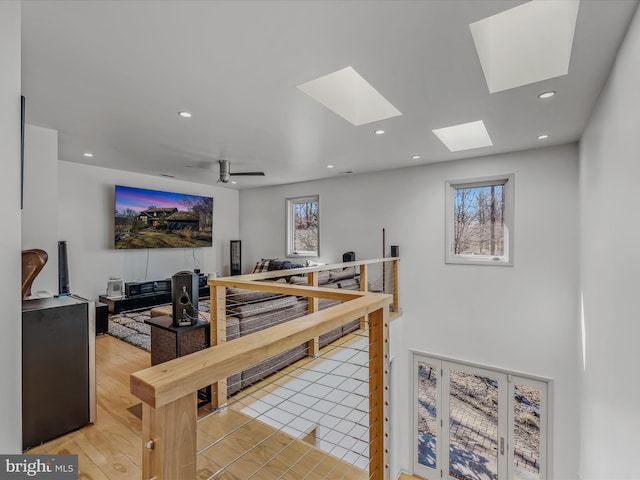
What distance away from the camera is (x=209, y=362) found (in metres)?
0.58

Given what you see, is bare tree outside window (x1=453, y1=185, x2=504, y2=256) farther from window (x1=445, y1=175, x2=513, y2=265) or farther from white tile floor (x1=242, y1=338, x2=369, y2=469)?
white tile floor (x1=242, y1=338, x2=369, y2=469)

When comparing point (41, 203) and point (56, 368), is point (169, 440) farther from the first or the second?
point (41, 203)

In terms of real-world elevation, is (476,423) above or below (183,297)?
below

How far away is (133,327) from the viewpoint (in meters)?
4.42

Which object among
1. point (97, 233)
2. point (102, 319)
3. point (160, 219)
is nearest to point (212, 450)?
point (102, 319)

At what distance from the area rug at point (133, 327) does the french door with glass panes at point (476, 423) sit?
135 inches

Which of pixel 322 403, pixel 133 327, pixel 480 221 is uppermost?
pixel 480 221

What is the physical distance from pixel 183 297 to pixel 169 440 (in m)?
1.83

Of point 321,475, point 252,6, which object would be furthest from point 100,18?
point 321,475

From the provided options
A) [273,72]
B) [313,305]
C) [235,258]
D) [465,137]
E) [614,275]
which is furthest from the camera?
[235,258]

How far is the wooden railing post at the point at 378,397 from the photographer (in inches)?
47.2

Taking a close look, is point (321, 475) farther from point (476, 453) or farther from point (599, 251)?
point (476, 453)

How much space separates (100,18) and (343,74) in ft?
5.72

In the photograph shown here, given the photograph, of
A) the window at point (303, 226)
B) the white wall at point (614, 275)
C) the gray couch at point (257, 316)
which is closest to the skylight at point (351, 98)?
the white wall at point (614, 275)
